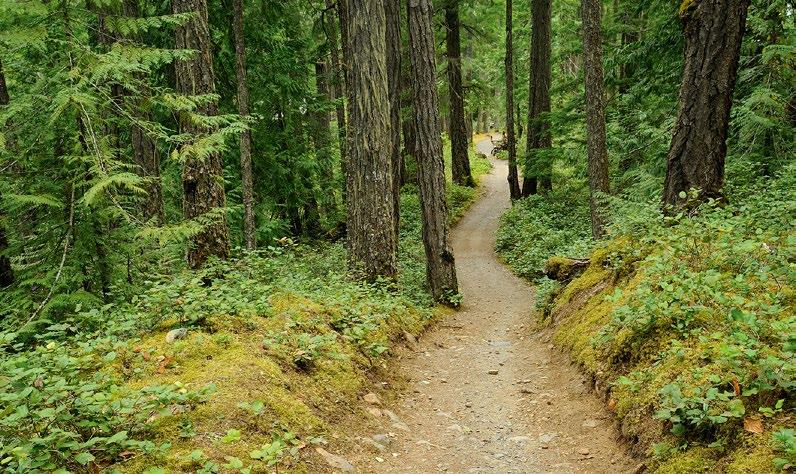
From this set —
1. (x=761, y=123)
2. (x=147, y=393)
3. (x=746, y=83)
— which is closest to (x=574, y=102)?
(x=746, y=83)

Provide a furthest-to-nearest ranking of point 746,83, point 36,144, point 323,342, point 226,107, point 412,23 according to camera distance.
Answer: point 226,107 → point 412,23 → point 746,83 → point 36,144 → point 323,342

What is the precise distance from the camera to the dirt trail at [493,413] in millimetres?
4223

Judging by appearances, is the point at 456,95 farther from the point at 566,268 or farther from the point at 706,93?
the point at 706,93

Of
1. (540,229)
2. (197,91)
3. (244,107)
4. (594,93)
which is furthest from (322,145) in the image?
(197,91)

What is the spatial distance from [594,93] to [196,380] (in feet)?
34.6

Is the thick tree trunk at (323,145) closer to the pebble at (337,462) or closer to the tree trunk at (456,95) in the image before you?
the tree trunk at (456,95)

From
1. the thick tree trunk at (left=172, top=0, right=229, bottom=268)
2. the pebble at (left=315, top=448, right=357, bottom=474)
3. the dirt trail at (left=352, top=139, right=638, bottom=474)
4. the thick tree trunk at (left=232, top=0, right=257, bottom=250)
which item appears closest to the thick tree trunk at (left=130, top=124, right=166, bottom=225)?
the thick tree trunk at (left=232, top=0, right=257, bottom=250)

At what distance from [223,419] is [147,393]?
62cm

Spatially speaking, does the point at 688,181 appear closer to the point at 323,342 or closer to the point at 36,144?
the point at 323,342

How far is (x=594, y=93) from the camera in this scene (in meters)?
11.2

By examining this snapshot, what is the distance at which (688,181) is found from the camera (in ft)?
21.2

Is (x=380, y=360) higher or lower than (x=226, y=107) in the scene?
lower

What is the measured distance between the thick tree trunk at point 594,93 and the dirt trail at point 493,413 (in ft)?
14.6

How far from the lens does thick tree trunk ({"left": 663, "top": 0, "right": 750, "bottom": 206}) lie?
6031mm
